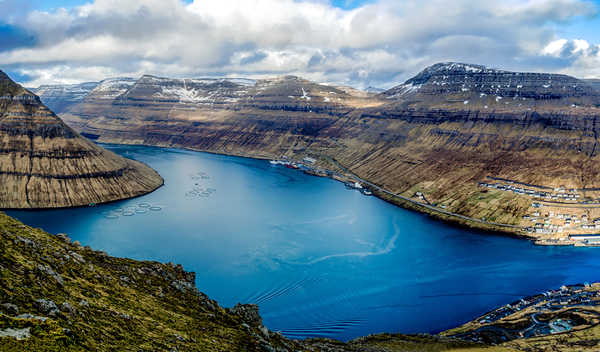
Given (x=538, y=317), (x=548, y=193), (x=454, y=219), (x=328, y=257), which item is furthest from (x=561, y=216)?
(x=328, y=257)

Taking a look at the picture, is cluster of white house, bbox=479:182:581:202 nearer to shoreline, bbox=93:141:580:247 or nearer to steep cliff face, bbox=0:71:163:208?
shoreline, bbox=93:141:580:247

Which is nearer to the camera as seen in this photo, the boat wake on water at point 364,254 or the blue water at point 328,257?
the blue water at point 328,257

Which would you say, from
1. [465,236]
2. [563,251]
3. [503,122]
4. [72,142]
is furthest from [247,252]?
[503,122]

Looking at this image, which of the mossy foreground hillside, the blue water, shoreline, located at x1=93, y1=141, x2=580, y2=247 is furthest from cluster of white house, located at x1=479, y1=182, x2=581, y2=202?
the mossy foreground hillside

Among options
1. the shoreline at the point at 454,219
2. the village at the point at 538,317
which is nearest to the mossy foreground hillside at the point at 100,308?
the village at the point at 538,317

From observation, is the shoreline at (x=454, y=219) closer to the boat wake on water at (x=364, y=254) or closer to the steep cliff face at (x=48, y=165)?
the boat wake on water at (x=364, y=254)

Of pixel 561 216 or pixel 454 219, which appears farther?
pixel 454 219

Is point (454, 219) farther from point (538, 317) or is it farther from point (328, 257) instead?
point (538, 317)
